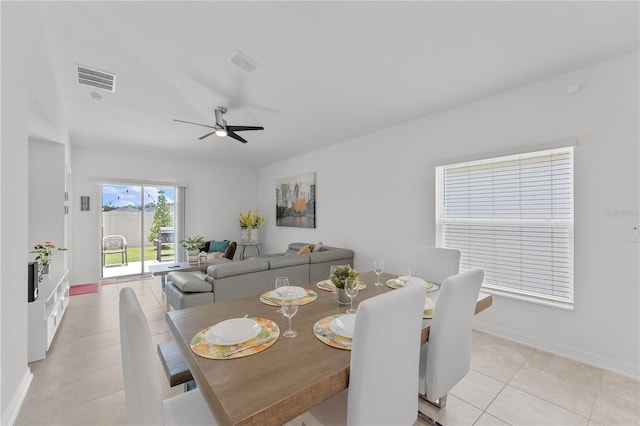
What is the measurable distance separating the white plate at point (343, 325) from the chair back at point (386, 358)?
0.22m

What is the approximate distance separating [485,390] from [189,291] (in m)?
2.82

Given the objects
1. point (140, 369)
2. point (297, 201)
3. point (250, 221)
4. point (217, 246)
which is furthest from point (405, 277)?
point (250, 221)

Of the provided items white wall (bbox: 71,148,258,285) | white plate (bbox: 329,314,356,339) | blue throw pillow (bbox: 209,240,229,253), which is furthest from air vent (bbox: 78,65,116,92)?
blue throw pillow (bbox: 209,240,229,253)

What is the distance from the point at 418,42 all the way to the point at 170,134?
12.9ft

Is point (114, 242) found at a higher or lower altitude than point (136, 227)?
lower

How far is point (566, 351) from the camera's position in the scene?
251 cm

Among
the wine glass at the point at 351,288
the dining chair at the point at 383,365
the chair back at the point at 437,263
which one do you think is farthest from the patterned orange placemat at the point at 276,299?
the chair back at the point at 437,263

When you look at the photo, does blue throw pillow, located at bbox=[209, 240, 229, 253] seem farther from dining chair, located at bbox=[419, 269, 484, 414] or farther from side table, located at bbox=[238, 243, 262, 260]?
dining chair, located at bbox=[419, 269, 484, 414]

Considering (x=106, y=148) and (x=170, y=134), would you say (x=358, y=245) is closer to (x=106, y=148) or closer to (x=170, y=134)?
(x=170, y=134)

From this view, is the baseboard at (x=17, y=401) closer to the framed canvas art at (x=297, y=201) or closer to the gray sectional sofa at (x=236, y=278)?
the gray sectional sofa at (x=236, y=278)

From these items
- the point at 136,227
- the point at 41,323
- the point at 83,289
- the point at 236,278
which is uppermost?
the point at 136,227

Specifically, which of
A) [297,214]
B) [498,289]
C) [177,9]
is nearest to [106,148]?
[297,214]

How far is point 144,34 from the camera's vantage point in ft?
6.67

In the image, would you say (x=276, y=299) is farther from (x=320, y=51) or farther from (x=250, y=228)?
(x=250, y=228)
